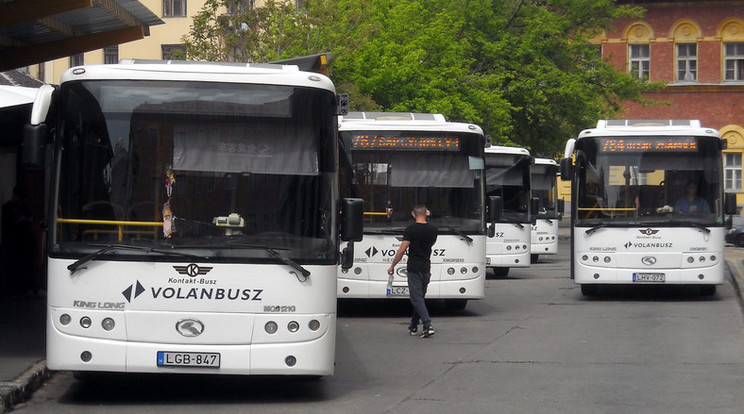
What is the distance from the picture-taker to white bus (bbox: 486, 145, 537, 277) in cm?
2697

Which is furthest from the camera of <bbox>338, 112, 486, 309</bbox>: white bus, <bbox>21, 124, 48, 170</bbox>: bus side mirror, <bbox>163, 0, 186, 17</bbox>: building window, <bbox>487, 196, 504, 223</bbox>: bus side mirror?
<bbox>163, 0, 186, 17</bbox>: building window

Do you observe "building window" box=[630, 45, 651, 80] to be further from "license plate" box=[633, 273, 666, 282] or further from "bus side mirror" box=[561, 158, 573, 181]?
"license plate" box=[633, 273, 666, 282]

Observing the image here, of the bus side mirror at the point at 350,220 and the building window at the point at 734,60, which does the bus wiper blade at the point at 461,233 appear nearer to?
the bus side mirror at the point at 350,220

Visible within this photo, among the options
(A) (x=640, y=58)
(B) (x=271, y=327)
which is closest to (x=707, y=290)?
(B) (x=271, y=327)

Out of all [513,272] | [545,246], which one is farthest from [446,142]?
[545,246]

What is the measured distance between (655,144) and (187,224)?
11.8 m

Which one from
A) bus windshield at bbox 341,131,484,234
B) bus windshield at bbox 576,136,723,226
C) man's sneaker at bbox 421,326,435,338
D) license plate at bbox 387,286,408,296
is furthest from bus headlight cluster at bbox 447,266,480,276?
bus windshield at bbox 576,136,723,226

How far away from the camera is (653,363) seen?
12.5 meters

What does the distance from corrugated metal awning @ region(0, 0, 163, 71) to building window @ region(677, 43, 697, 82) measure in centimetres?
4668

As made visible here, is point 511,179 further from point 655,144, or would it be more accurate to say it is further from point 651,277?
point 651,277

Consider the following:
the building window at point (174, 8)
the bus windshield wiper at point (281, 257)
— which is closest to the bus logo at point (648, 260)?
the bus windshield wiper at point (281, 257)

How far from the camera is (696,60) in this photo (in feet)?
197

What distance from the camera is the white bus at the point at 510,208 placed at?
2697cm

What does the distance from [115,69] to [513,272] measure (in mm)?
21631
